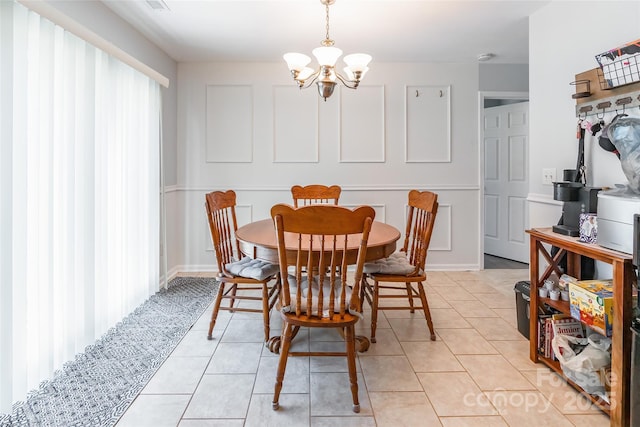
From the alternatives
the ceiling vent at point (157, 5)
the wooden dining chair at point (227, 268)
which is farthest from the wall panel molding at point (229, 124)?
the wooden dining chair at point (227, 268)

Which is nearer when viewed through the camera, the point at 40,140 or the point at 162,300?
the point at 40,140

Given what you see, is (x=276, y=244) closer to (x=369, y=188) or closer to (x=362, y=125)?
(x=369, y=188)

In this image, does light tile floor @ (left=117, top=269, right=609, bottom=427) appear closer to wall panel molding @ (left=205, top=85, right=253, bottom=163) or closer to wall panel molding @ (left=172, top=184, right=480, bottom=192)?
wall panel molding @ (left=172, top=184, right=480, bottom=192)

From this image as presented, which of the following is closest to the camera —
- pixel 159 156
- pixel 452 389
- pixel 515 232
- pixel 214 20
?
pixel 452 389

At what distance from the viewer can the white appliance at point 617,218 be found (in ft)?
5.11

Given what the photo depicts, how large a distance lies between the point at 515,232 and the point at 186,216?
4.05 m

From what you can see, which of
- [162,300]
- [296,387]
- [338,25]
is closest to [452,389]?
[296,387]

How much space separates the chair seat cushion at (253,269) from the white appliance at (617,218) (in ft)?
5.81

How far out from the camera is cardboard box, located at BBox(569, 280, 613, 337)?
1.66 meters

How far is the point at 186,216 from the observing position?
14.2 ft

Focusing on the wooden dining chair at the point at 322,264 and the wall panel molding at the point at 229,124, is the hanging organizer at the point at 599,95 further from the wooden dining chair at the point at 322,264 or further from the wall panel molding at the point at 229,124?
the wall panel molding at the point at 229,124

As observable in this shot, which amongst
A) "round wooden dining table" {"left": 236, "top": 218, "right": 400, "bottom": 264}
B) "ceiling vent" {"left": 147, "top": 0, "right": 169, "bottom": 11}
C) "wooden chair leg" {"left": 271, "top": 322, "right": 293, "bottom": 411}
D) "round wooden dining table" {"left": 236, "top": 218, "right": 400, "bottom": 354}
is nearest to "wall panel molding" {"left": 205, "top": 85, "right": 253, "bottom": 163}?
"ceiling vent" {"left": 147, "top": 0, "right": 169, "bottom": 11}

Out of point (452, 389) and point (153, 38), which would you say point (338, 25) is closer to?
point (153, 38)

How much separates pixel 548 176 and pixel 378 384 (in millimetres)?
1919
